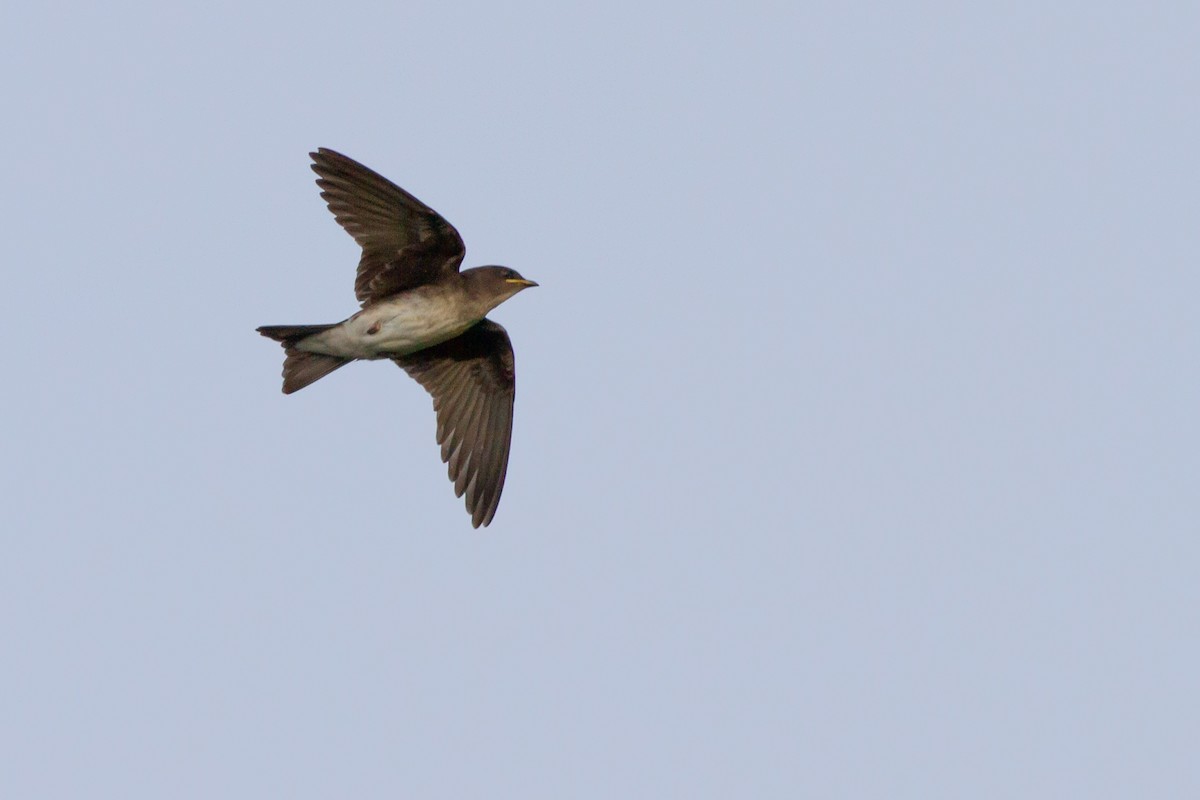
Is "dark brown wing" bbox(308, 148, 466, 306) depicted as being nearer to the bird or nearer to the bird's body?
the bird

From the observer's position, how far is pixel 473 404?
13.2 metres

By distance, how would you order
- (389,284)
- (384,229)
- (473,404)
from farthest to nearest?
1. (473,404)
2. (389,284)
3. (384,229)

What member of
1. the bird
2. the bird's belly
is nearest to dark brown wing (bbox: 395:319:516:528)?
the bird

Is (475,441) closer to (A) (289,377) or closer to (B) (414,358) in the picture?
(B) (414,358)

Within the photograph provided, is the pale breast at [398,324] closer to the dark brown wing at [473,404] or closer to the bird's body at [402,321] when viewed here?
the bird's body at [402,321]

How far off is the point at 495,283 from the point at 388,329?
774 millimetres

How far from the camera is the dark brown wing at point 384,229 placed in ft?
38.0

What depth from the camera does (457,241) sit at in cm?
1189

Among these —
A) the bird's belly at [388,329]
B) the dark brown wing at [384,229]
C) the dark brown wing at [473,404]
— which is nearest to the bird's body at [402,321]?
the bird's belly at [388,329]

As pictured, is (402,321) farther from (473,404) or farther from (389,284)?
(473,404)

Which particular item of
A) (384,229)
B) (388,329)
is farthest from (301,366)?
(384,229)

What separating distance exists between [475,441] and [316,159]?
8.47 feet

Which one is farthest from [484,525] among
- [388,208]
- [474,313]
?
[388,208]

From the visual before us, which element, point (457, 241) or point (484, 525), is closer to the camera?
point (457, 241)
